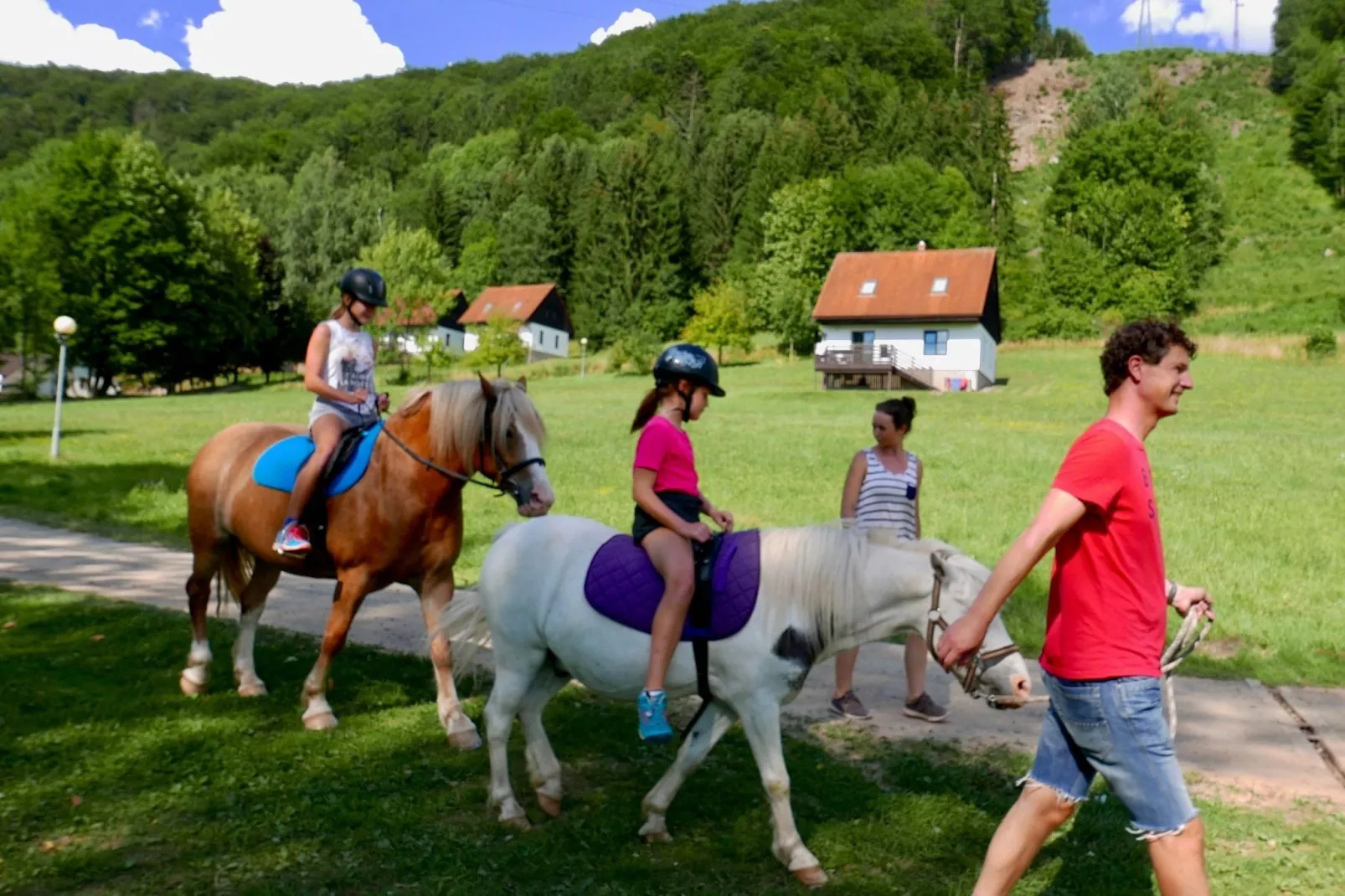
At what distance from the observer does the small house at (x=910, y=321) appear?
48656 millimetres

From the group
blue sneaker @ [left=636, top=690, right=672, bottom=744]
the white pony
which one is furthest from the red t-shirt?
blue sneaker @ [left=636, top=690, right=672, bottom=744]

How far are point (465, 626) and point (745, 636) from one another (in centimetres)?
185

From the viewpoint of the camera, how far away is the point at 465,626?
562 cm

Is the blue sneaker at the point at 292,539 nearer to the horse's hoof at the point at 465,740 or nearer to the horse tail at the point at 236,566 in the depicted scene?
the horse tail at the point at 236,566

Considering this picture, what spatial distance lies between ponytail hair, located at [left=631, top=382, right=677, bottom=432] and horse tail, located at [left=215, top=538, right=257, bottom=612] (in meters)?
3.92

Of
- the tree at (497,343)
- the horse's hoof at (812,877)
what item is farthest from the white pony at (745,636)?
the tree at (497,343)

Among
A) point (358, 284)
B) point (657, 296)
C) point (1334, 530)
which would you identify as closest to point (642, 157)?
point (657, 296)

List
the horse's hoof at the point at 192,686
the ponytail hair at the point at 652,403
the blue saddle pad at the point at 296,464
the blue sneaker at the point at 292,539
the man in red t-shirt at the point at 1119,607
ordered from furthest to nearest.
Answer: the horse's hoof at the point at 192,686, the blue saddle pad at the point at 296,464, the blue sneaker at the point at 292,539, the ponytail hair at the point at 652,403, the man in red t-shirt at the point at 1119,607

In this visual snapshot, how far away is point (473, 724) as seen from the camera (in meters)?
6.32

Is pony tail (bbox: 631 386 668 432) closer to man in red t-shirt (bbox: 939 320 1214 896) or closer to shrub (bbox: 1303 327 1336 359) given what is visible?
man in red t-shirt (bbox: 939 320 1214 896)

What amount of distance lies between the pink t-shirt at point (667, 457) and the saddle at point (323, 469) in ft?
8.30

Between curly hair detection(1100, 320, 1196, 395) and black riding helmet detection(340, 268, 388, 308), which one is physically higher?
black riding helmet detection(340, 268, 388, 308)

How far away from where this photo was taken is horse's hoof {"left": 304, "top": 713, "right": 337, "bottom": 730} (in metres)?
6.36

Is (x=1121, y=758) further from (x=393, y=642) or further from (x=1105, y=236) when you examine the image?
(x=1105, y=236)
